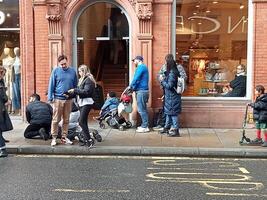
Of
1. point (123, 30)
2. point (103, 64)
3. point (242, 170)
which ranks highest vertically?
point (123, 30)

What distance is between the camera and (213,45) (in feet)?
39.7

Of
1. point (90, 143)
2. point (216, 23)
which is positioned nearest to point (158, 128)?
point (90, 143)

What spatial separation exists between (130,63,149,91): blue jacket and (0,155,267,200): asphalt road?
2.63 metres

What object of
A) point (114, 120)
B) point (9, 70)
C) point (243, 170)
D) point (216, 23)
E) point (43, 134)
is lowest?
point (243, 170)

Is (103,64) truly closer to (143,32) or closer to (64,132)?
(143,32)

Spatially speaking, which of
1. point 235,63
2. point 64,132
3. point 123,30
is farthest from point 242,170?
point 123,30

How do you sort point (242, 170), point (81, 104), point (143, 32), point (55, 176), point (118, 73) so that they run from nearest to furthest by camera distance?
point (55, 176) → point (242, 170) → point (81, 104) → point (143, 32) → point (118, 73)

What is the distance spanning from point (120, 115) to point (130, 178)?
14.3 feet

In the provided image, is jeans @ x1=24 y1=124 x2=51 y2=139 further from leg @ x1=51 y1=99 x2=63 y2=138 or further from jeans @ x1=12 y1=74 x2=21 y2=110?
jeans @ x1=12 y1=74 x2=21 y2=110

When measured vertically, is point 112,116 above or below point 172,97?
below

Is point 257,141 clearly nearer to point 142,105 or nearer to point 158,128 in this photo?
point 158,128

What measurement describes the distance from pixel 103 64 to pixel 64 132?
3635mm

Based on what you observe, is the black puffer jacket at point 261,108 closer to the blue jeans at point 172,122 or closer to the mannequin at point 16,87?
the blue jeans at point 172,122

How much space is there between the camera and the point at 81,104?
930cm
